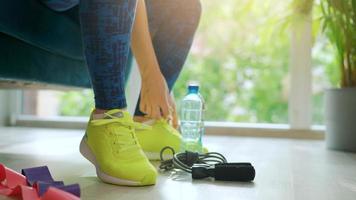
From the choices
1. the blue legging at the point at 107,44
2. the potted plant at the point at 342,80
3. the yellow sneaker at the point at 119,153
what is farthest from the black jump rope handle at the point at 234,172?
the potted plant at the point at 342,80

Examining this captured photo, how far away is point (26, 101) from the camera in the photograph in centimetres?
312

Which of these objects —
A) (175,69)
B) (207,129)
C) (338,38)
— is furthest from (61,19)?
(207,129)

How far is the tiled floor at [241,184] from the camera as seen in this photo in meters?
0.97

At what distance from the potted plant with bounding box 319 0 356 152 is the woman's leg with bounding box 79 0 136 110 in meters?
1.18

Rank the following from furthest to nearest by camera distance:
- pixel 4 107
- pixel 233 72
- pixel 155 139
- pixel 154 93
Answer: pixel 233 72
pixel 4 107
pixel 155 139
pixel 154 93

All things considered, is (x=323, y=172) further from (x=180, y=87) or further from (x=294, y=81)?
(x=180, y=87)

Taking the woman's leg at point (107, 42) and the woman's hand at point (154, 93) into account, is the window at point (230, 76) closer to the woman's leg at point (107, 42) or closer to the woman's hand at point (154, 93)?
the woman's hand at point (154, 93)

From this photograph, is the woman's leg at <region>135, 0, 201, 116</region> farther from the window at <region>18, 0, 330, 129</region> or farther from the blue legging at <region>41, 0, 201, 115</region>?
the window at <region>18, 0, 330, 129</region>

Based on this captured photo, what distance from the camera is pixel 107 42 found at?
0.98 m

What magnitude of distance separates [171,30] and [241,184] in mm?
628

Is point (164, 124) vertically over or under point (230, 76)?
under

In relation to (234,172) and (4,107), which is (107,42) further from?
(4,107)

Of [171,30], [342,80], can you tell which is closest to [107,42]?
[171,30]

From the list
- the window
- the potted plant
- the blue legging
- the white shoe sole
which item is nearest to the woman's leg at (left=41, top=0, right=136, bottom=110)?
the blue legging
